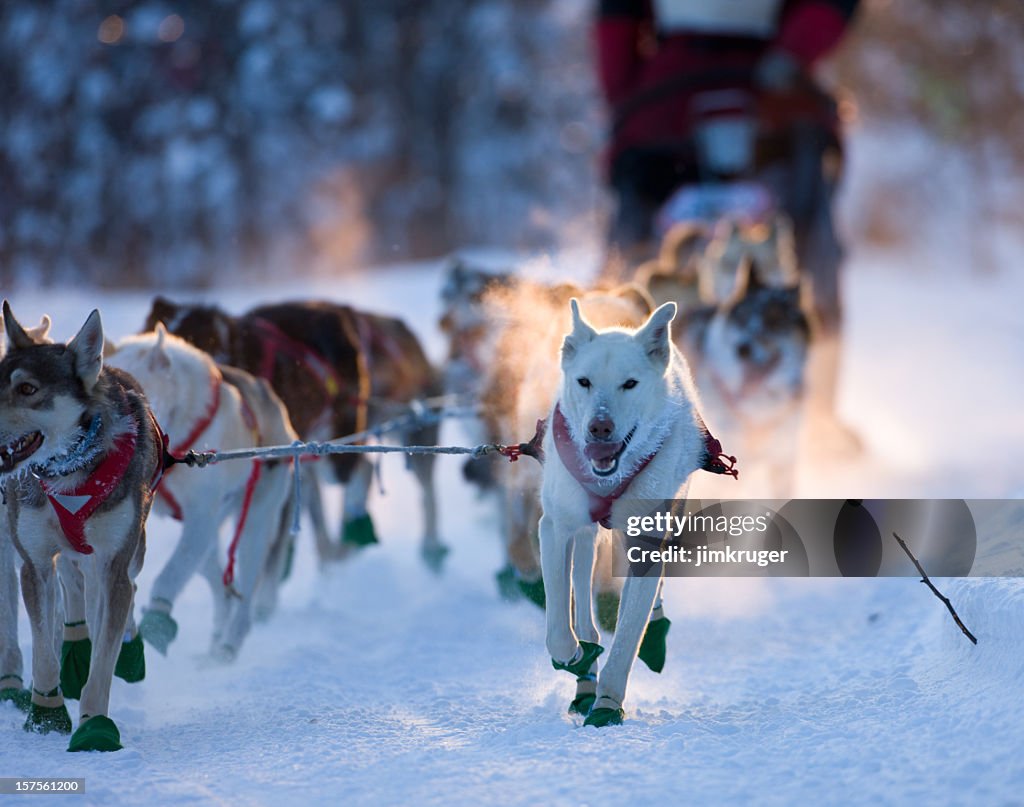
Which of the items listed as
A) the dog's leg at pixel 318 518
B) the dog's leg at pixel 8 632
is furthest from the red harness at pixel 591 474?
the dog's leg at pixel 318 518

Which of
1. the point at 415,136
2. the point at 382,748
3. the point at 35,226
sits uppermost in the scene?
the point at 415,136

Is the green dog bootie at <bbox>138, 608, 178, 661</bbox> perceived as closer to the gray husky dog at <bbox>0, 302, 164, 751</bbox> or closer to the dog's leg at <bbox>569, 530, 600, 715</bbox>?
the gray husky dog at <bbox>0, 302, 164, 751</bbox>

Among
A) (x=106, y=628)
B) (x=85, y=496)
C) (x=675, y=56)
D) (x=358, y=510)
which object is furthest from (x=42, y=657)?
(x=675, y=56)

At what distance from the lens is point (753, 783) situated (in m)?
2.61

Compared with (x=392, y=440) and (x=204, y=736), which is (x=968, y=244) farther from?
(x=204, y=736)

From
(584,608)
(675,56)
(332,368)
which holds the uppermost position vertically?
(675,56)

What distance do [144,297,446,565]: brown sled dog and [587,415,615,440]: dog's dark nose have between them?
7.94 feet

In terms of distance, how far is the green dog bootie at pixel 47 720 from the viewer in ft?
10.5

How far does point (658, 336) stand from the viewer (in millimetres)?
3146

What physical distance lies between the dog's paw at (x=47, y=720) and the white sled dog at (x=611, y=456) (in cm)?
126

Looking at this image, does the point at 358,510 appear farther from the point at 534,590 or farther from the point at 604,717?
the point at 604,717

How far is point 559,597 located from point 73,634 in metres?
1.29

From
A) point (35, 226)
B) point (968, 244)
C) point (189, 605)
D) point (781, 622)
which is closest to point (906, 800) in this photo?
point (781, 622)

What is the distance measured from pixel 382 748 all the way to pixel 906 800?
48.9 inches
